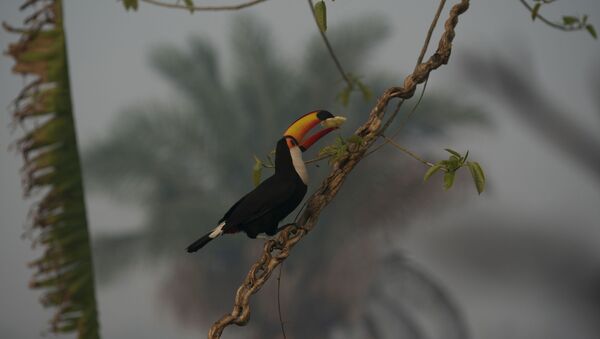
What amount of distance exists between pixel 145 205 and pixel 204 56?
2.69ft

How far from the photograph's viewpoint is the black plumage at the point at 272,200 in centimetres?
140

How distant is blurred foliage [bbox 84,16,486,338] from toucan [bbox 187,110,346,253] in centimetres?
219

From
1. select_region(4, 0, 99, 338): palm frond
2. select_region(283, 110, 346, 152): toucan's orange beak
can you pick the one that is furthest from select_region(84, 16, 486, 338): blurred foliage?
select_region(4, 0, 99, 338): palm frond

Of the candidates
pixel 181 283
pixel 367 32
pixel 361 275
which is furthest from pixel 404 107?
pixel 181 283

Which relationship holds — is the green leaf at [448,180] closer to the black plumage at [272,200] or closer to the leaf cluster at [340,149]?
the leaf cluster at [340,149]

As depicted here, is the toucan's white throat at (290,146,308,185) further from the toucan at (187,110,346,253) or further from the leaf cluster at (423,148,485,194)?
the leaf cluster at (423,148,485,194)

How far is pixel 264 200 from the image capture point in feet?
4.58

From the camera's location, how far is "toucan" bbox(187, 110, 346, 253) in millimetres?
1398

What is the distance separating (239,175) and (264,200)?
242cm

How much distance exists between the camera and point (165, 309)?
12.1 feet

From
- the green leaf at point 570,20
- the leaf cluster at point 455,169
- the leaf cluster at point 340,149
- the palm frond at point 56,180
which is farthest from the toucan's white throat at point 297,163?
the palm frond at point 56,180

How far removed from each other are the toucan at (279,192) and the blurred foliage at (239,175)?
2186 mm

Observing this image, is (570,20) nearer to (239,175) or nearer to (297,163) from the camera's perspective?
(297,163)

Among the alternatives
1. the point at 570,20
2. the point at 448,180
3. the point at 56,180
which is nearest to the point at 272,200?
the point at 448,180
